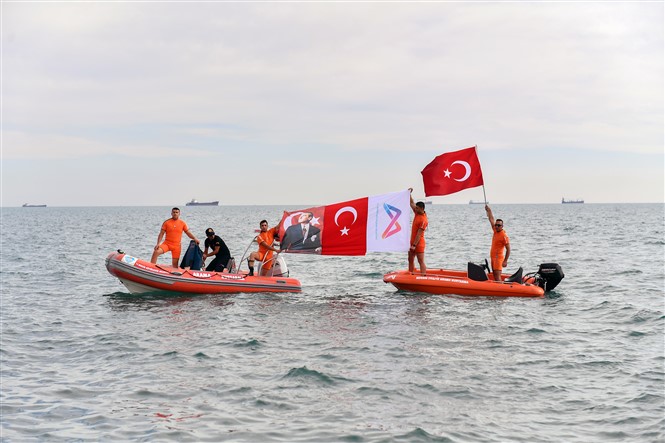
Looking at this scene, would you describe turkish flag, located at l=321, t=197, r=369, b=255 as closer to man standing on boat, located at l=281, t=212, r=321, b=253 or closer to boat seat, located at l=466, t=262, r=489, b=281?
man standing on boat, located at l=281, t=212, r=321, b=253

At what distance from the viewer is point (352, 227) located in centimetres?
1836

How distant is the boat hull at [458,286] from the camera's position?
18578 millimetres

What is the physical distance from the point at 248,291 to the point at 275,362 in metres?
7.40

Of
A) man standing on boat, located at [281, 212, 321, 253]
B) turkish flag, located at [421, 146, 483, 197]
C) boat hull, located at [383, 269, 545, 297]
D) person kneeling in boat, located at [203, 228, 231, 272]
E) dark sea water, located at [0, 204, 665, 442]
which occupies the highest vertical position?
turkish flag, located at [421, 146, 483, 197]

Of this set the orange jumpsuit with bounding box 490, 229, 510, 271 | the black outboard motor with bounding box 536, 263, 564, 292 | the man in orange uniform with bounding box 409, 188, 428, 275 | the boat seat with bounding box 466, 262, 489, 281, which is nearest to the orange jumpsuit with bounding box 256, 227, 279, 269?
the man in orange uniform with bounding box 409, 188, 428, 275

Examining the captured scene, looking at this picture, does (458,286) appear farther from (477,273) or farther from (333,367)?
(333,367)

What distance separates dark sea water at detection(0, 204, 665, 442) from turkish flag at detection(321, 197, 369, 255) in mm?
1495

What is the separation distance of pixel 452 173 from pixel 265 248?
222 inches

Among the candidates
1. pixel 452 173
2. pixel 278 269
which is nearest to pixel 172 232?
pixel 278 269

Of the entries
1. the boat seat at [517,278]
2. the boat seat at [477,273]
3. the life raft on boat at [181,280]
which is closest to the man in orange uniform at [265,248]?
the life raft on boat at [181,280]

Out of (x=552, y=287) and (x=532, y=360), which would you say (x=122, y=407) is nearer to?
(x=532, y=360)

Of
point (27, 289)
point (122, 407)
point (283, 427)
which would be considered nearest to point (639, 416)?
point (283, 427)

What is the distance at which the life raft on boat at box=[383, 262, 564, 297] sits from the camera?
61.0 ft

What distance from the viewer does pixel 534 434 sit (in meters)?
8.24
